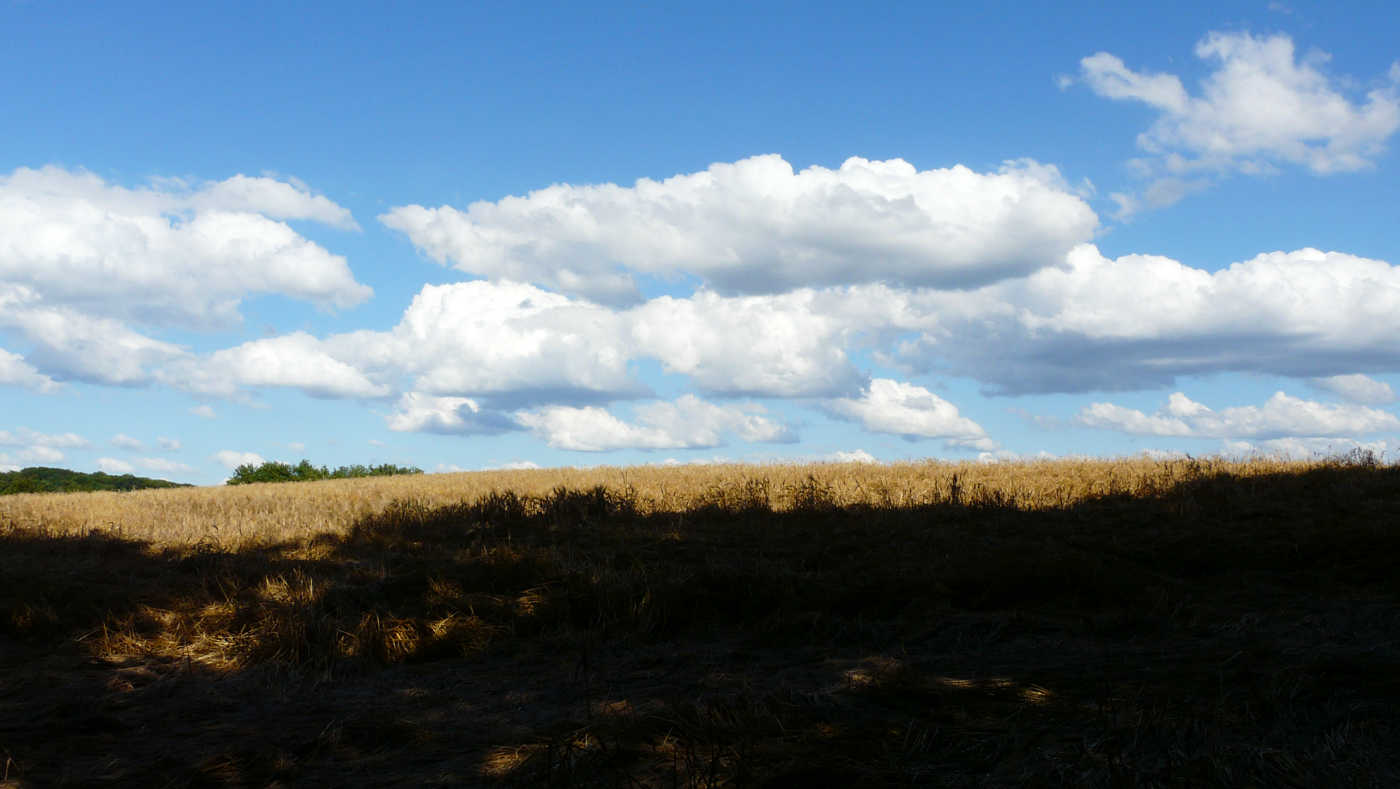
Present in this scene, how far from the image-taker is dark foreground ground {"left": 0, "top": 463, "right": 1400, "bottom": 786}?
434 cm

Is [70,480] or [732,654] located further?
[70,480]

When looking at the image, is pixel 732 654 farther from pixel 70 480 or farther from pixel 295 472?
pixel 70 480

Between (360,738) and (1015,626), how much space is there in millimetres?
4751

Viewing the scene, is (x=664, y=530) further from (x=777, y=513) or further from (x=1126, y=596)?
(x=1126, y=596)

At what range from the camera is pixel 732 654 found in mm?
6723

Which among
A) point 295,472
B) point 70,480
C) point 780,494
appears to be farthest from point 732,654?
point 70,480

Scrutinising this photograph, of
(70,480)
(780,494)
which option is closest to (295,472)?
(70,480)

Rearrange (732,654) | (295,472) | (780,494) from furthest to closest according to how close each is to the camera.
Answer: (295,472) < (780,494) < (732,654)

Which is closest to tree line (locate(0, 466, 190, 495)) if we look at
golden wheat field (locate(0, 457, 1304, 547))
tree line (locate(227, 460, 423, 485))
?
tree line (locate(227, 460, 423, 485))

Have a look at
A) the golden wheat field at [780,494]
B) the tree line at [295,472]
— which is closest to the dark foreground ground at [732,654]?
the golden wheat field at [780,494]

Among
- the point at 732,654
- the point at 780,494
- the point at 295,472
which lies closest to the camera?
the point at 732,654

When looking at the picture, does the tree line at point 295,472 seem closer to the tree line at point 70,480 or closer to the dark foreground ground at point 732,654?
the tree line at point 70,480

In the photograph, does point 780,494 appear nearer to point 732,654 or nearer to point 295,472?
point 732,654

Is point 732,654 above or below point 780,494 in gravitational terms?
below
